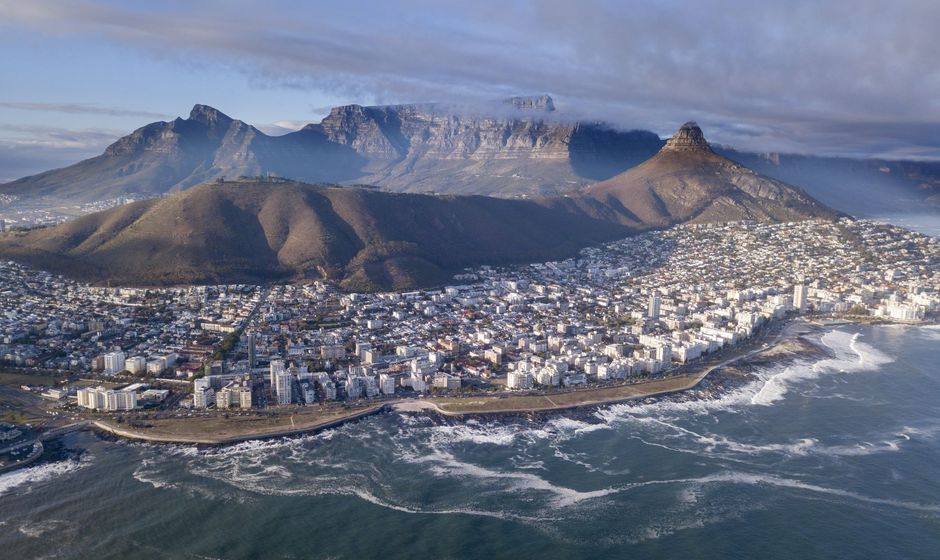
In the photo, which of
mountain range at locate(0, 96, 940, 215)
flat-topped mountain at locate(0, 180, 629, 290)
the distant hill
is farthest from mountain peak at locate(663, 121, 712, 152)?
flat-topped mountain at locate(0, 180, 629, 290)

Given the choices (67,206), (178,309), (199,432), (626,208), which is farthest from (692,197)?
(67,206)

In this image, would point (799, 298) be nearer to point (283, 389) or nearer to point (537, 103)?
point (283, 389)

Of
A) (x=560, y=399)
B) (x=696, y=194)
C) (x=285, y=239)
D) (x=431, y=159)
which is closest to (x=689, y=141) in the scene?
(x=696, y=194)

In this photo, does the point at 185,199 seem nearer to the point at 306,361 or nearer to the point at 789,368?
the point at 306,361

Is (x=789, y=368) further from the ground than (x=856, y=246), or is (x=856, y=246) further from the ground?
(x=856, y=246)

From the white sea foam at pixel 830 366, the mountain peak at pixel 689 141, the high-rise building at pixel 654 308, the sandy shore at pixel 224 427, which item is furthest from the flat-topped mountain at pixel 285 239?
the mountain peak at pixel 689 141

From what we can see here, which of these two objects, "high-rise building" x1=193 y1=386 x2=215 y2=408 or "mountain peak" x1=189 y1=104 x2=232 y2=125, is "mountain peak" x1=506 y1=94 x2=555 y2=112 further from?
"high-rise building" x1=193 y1=386 x2=215 y2=408
